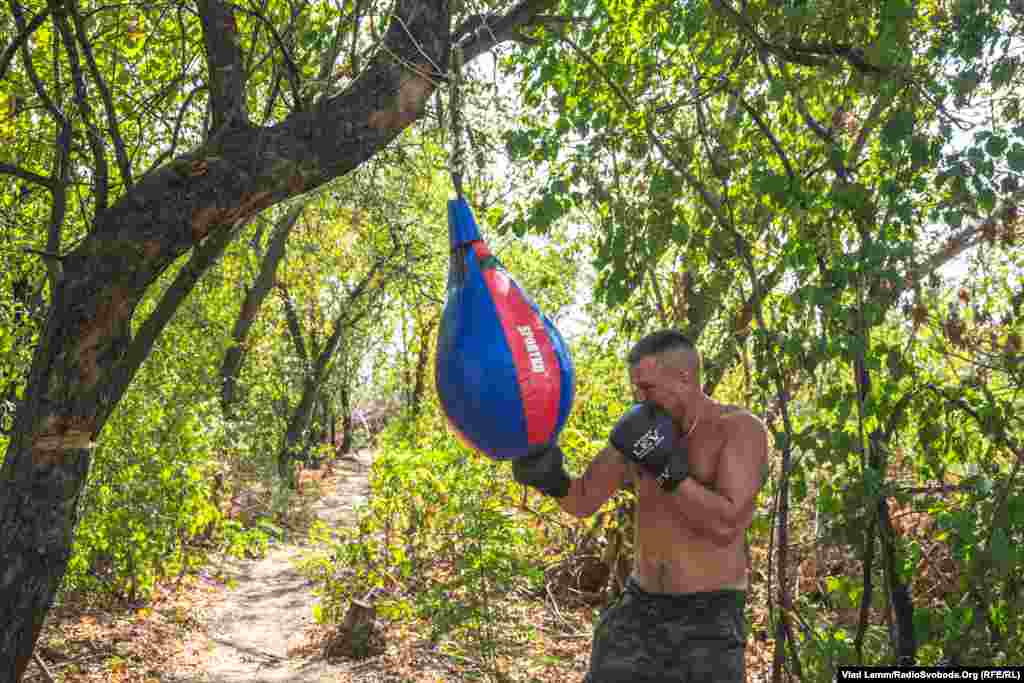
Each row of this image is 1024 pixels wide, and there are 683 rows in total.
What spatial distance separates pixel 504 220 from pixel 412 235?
3.86m

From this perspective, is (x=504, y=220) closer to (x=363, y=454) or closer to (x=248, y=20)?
(x=248, y=20)

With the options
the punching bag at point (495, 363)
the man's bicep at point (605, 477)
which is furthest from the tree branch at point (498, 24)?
the man's bicep at point (605, 477)

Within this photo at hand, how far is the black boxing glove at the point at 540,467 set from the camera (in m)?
2.82

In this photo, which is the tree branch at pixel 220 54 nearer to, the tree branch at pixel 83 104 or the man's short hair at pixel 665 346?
the tree branch at pixel 83 104

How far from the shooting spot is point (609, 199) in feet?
12.5

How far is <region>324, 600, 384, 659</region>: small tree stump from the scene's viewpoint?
6562 mm

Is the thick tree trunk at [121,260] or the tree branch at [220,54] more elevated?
the tree branch at [220,54]

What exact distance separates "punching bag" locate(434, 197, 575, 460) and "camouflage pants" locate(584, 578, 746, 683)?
0.76 m

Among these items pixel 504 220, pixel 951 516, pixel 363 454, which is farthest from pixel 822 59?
pixel 363 454

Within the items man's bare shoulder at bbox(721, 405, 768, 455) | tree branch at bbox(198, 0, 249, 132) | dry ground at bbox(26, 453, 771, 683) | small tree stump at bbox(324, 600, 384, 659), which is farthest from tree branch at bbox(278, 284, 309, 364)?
man's bare shoulder at bbox(721, 405, 768, 455)

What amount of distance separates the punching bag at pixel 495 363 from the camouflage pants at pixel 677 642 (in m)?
0.76

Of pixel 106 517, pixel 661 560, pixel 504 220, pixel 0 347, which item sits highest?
pixel 504 220

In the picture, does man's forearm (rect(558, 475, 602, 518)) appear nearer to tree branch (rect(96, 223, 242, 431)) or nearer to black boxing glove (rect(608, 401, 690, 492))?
black boxing glove (rect(608, 401, 690, 492))

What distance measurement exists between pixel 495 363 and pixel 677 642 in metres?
1.14
